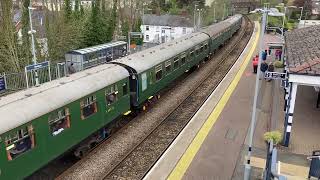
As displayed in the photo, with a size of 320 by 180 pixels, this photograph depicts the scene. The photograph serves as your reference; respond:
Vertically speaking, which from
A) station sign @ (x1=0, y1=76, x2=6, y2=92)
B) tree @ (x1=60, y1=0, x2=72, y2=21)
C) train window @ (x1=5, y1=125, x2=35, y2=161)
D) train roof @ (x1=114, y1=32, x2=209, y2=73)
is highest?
tree @ (x1=60, y1=0, x2=72, y2=21)

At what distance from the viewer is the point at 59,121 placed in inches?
484

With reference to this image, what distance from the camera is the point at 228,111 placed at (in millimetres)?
19984

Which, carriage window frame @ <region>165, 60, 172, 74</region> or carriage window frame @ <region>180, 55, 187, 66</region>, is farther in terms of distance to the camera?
carriage window frame @ <region>180, 55, 187, 66</region>

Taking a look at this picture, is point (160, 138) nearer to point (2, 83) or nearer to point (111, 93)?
point (111, 93)

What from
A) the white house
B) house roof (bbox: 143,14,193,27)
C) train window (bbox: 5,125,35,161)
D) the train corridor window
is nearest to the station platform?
the train corridor window

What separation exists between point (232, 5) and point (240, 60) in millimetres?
81033

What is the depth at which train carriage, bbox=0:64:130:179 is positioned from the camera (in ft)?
33.9

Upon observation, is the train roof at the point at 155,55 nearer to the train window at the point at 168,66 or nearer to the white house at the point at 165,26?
the train window at the point at 168,66

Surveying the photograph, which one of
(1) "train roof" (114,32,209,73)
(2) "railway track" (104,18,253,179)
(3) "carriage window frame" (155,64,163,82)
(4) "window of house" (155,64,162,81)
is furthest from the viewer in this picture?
(4) "window of house" (155,64,162,81)

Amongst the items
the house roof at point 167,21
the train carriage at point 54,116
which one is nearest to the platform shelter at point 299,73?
the train carriage at point 54,116

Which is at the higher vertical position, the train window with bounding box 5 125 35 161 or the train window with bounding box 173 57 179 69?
the train window with bounding box 173 57 179 69

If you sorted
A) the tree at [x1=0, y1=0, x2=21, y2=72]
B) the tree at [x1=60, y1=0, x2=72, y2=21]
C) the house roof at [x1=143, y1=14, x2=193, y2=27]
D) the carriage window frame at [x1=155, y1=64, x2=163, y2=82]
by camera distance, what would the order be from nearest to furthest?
the carriage window frame at [x1=155, y1=64, x2=163, y2=82] < the tree at [x1=0, y1=0, x2=21, y2=72] < the tree at [x1=60, y1=0, x2=72, y2=21] < the house roof at [x1=143, y1=14, x2=193, y2=27]

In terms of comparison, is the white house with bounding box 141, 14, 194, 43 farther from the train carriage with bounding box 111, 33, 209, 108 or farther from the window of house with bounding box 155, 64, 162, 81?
the window of house with bounding box 155, 64, 162, 81

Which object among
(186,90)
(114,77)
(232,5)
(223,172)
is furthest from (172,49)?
(232,5)
